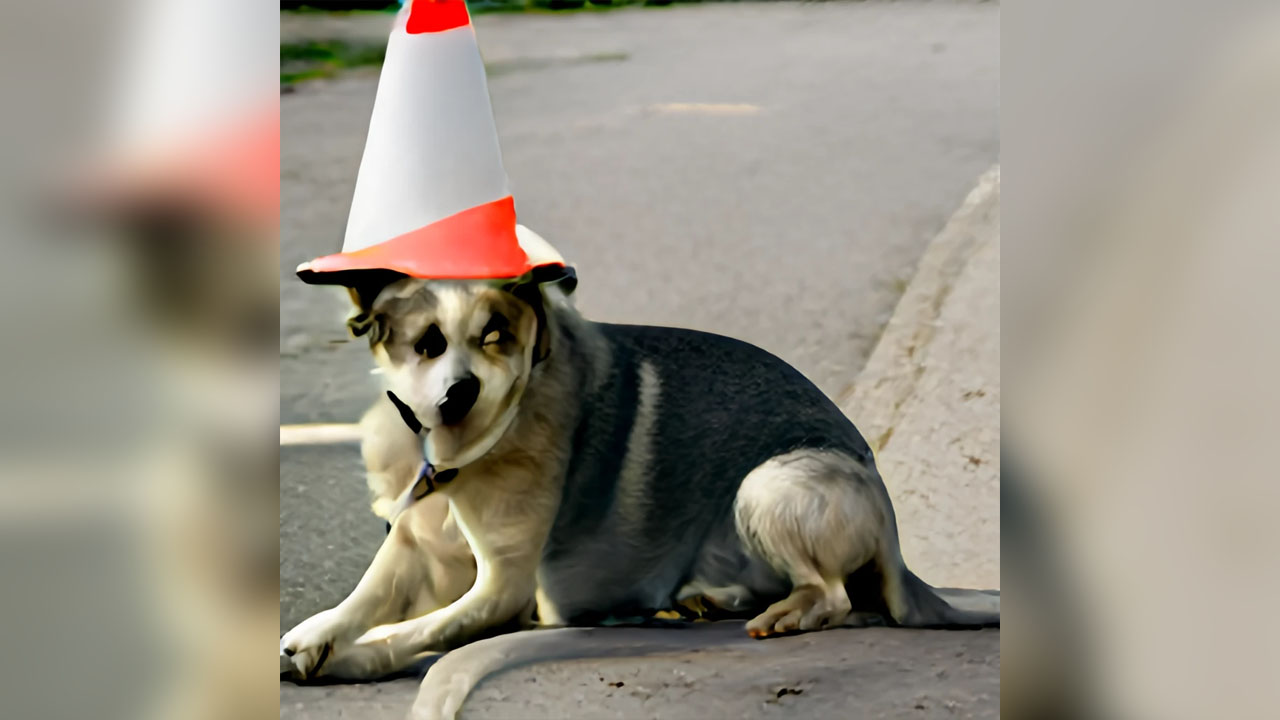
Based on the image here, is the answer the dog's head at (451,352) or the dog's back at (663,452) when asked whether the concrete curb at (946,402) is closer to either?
the dog's back at (663,452)

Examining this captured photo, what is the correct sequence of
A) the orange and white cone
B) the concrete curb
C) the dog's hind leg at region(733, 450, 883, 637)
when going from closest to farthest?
the orange and white cone, the dog's hind leg at region(733, 450, 883, 637), the concrete curb

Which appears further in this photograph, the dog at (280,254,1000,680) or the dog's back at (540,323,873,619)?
the dog's back at (540,323,873,619)

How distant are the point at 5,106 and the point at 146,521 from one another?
217mm

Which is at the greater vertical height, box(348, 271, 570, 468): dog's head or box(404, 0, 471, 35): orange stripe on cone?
box(404, 0, 471, 35): orange stripe on cone

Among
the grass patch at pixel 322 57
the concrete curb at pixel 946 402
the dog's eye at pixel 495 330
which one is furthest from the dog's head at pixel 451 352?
the concrete curb at pixel 946 402

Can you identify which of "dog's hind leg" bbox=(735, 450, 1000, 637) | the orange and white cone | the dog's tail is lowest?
the dog's tail

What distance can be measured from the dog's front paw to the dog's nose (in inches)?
13.4

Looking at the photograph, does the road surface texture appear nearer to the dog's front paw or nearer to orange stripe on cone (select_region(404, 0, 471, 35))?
the dog's front paw

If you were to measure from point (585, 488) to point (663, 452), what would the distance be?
15 centimetres

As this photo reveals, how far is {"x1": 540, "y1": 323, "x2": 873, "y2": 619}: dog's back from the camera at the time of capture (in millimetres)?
1611

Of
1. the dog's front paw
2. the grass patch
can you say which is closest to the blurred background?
the dog's front paw

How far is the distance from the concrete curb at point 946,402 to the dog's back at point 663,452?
135 mm

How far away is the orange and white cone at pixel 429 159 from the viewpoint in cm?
135

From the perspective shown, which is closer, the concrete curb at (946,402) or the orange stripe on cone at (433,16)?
the orange stripe on cone at (433,16)
